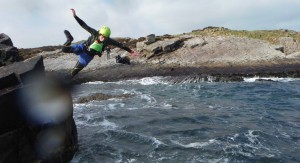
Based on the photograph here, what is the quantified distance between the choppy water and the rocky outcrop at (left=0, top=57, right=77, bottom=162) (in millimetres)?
2450

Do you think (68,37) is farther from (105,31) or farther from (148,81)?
(148,81)

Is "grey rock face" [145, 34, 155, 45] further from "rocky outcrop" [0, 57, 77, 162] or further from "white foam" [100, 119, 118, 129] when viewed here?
"rocky outcrop" [0, 57, 77, 162]

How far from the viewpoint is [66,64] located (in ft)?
193

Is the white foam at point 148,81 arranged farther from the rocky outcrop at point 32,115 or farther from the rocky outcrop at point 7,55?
the rocky outcrop at point 32,115

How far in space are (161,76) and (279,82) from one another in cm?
1382

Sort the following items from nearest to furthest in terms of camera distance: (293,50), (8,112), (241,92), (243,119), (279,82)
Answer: (8,112) < (243,119) < (241,92) < (279,82) < (293,50)

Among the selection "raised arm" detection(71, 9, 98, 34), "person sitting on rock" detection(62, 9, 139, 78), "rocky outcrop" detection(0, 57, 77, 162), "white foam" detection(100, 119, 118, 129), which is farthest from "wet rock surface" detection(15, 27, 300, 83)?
"raised arm" detection(71, 9, 98, 34)

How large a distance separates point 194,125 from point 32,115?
39.3ft

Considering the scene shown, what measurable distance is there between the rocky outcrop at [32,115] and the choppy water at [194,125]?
245 centimetres

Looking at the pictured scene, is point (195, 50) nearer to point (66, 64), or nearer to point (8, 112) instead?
point (66, 64)

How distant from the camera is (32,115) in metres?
15.8

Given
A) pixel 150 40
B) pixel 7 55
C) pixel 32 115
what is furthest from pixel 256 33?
pixel 32 115

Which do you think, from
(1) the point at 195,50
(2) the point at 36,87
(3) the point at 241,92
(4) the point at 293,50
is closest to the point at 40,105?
(2) the point at 36,87

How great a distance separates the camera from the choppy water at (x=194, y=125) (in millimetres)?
19531
